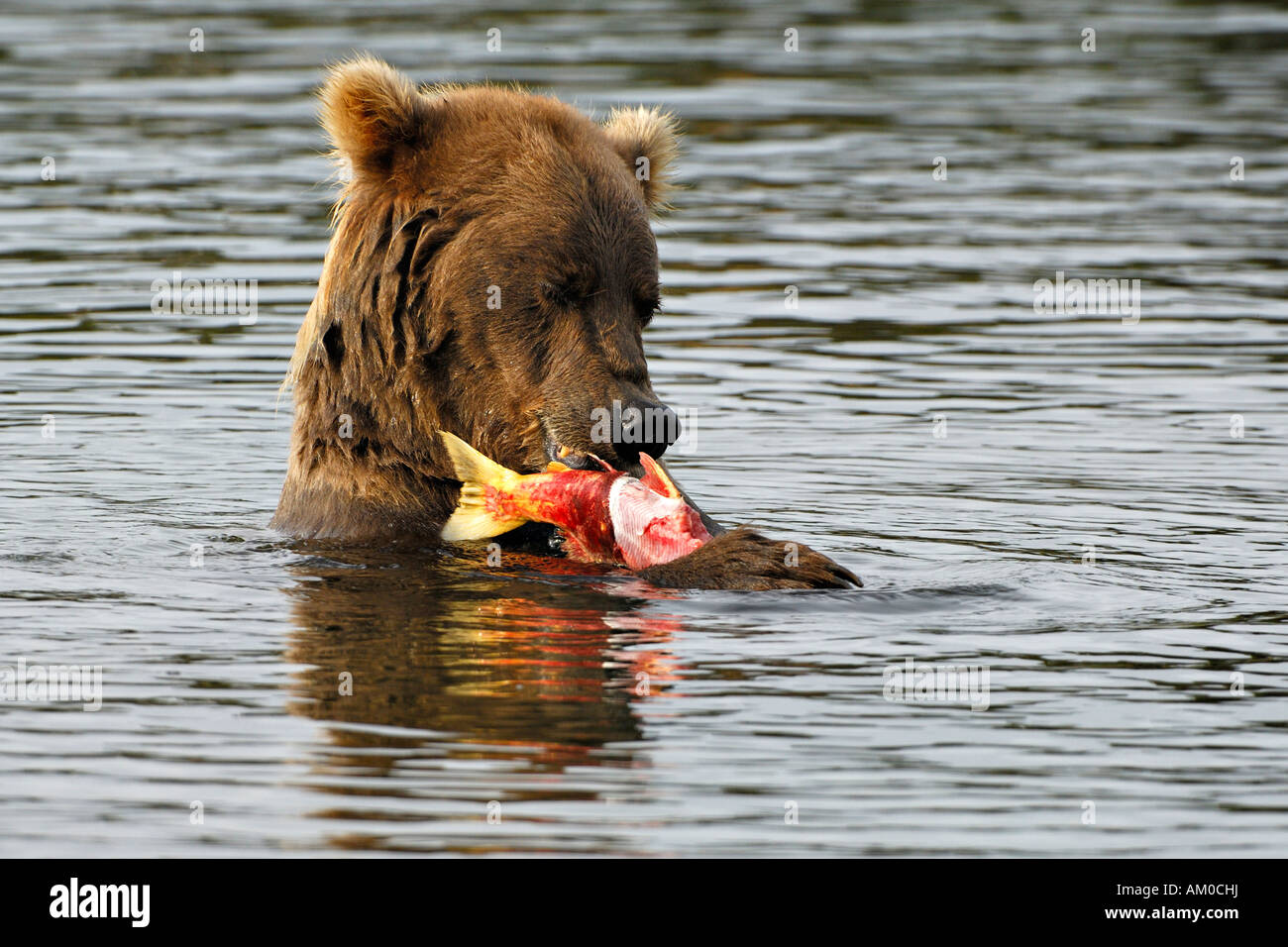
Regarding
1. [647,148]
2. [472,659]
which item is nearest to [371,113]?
[647,148]

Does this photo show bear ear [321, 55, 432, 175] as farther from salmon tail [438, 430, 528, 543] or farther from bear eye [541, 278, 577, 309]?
salmon tail [438, 430, 528, 543]

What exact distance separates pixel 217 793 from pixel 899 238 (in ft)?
39.2

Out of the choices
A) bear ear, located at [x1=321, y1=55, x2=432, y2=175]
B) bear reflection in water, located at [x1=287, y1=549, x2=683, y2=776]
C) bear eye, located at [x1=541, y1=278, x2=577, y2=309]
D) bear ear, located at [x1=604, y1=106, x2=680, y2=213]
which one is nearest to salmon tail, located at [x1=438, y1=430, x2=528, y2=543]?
bear reflection in water, located at [x1=287, y1=549, x2=683, y2=776]

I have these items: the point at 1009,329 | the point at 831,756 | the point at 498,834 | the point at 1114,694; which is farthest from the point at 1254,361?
the point at 498,834

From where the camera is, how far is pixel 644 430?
844 cm

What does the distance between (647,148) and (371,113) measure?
1282mm

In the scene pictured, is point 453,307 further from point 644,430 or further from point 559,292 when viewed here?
point 644,430

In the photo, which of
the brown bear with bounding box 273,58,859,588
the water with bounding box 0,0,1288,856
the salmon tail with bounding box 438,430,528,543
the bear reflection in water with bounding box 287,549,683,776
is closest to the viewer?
the water with bounding box 0,0,1288,856

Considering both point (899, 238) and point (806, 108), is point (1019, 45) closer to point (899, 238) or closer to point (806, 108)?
point (806, 108)

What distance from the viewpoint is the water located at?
6.20 metres

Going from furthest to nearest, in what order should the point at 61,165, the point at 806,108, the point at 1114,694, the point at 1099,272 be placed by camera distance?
the point at 806,108, the point at 61,165, the point at 1099,272, the point at 1114,694

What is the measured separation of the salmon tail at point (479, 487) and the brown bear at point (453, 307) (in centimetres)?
23

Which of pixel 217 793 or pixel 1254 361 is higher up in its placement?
pixel 1254 361

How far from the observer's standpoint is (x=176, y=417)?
12562 millimetres
